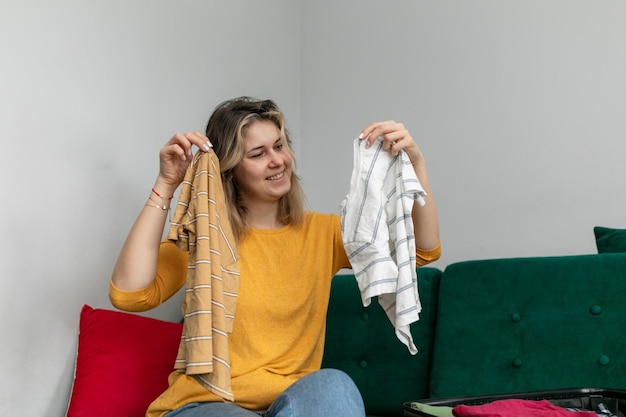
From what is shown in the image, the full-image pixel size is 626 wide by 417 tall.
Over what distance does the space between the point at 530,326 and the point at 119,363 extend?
43.5 inches

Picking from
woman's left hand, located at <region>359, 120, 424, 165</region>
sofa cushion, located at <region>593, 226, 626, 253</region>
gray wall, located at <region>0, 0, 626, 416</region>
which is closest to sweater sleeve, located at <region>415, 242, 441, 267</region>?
woman's left hand, located at <region>359, 120, 424, 165</region>

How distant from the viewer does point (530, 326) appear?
1933 mm

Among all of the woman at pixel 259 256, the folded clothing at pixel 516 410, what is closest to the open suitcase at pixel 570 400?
the folded clothing at pixel 516 410

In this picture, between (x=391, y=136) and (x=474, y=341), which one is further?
(x=474, y=341)

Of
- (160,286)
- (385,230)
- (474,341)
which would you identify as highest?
(385,230)

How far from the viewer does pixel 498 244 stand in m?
2.39

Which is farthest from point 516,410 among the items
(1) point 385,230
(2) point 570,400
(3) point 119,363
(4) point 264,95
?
(4) point 264,95

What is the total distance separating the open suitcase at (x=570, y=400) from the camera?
4.69 feet

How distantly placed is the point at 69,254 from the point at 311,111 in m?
1.26

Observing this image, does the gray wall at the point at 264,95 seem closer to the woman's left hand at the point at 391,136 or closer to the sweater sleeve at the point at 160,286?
the sweater sleeve at the point at 160,286

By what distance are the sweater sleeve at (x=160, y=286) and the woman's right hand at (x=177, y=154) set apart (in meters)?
0.17

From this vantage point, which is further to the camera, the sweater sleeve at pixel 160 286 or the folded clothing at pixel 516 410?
the sweater sleeve at pixel 160 286

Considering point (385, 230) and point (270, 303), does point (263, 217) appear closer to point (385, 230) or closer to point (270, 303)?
point (270, 303)

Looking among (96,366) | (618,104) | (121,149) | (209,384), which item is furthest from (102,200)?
(618,104)
